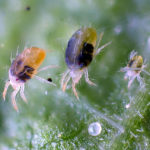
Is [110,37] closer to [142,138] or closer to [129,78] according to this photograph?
[129,78]

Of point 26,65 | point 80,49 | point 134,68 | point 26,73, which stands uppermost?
point 80,49

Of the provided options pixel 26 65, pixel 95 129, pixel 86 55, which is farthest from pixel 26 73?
pixel 95 129

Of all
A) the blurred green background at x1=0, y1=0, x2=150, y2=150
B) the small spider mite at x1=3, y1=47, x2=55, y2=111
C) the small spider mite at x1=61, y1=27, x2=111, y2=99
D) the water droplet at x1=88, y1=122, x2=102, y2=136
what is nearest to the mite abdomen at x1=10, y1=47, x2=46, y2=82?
the small spider mite at x1=3, y1=47, x2=55, y2=111

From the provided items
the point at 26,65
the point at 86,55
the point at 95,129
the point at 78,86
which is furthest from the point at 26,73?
the point at 95,129

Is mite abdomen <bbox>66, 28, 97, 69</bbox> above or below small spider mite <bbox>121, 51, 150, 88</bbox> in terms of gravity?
above

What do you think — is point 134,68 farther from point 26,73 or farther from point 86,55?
point 26,73

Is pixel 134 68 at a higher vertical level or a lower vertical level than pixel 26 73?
lower

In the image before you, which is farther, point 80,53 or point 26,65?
point 26,65

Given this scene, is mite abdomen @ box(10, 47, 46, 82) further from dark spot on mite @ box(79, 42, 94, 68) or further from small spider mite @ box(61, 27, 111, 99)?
dark spot on mite @ box(79, 42, 94, 68)
